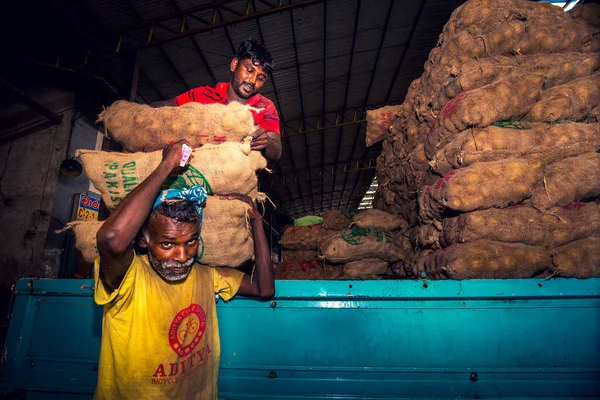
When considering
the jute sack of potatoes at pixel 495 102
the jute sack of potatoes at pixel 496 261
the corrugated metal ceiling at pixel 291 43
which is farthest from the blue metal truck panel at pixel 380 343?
the corrugated metal ceiling at pixel 291 43

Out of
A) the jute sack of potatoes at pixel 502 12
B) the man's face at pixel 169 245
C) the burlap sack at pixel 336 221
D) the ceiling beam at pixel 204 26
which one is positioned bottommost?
the man's face at pixel 169 245

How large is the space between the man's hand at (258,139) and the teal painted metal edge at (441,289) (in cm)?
94

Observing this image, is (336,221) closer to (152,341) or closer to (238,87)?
(238,87)

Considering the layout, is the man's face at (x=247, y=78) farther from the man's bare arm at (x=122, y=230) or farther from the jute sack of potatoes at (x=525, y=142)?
the jute sack of potatoes at (x=525, y=142)

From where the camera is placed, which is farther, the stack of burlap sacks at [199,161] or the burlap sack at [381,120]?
the burlap sack at [381,120]

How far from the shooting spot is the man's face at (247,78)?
8.41ft

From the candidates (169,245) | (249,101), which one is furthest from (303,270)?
(169,245)

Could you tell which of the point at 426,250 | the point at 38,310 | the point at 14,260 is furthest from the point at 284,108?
the point at 38,310

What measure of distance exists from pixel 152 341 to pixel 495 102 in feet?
8.99

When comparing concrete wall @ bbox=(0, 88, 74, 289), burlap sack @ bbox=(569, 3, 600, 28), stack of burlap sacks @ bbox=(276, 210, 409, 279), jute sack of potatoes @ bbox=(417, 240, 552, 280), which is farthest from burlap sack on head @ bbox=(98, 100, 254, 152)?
concrete wall @ bbox=(0, 88, 74, 289)

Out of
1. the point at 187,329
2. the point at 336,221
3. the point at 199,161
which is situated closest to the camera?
the point at 187,329

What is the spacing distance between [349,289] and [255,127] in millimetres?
1227

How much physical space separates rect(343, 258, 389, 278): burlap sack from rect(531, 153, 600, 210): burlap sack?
2030 mm

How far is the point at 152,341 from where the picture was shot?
1630 millimetres
